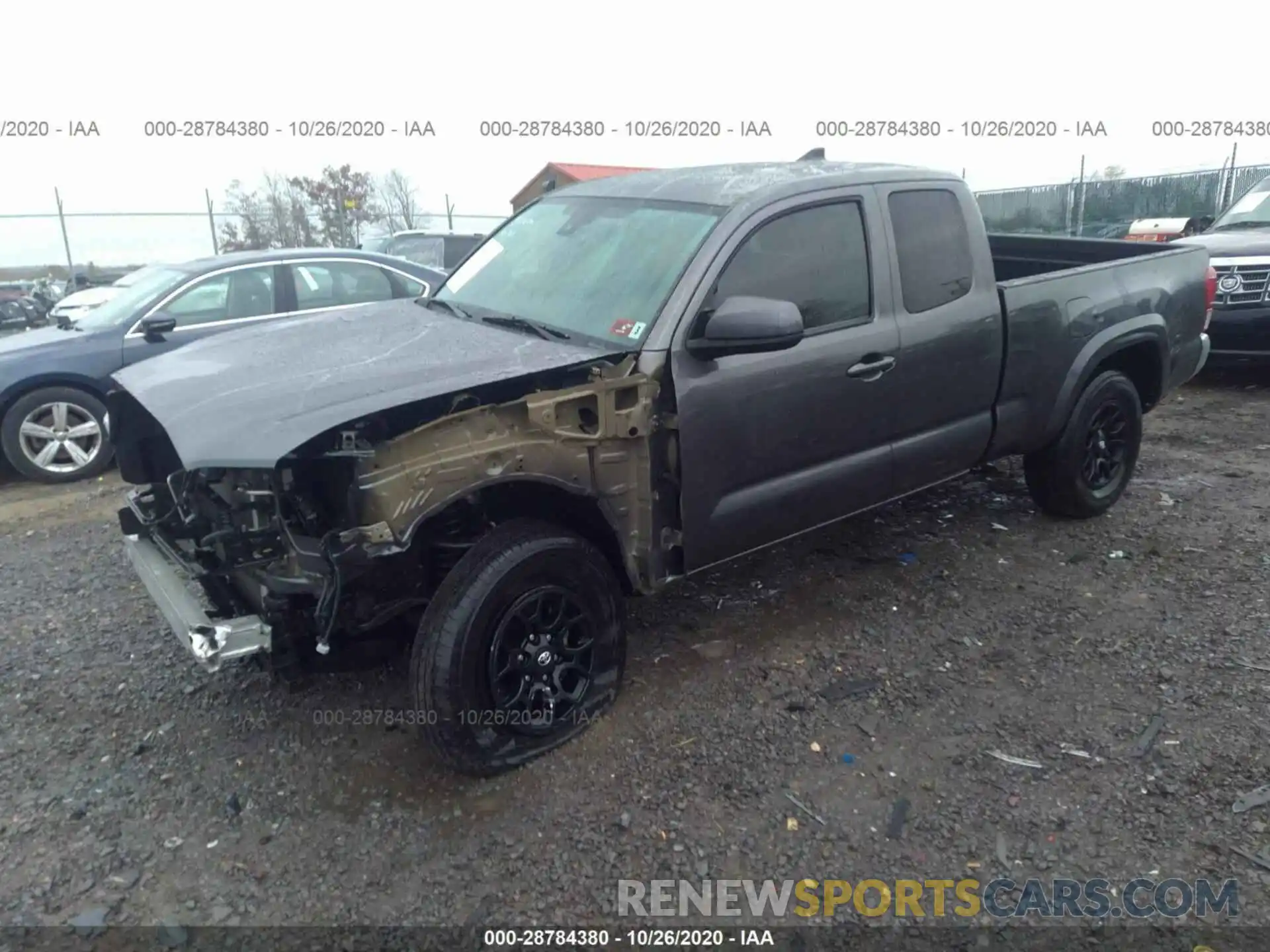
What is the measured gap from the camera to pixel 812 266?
371 cm

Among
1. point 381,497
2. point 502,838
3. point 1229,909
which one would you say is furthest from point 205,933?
point 1229,909

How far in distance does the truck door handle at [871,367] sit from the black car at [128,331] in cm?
382

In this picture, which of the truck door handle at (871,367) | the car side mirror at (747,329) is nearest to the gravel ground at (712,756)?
the truck door handle at (871,367)

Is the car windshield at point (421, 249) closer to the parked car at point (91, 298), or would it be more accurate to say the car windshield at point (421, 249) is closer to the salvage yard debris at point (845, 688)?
the parked car at point (91, 298)

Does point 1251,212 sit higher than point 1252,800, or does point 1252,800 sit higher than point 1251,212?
point 1251,212

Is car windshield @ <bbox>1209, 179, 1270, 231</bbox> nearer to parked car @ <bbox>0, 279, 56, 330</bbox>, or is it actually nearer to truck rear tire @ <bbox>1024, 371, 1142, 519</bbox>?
truck rear tire @ <bbox>1024, 371, 1142, 519</bbox>

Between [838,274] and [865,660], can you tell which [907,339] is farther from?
[865,660]

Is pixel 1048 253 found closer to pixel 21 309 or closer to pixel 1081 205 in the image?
pixel 21 309

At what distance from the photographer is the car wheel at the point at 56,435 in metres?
6.35

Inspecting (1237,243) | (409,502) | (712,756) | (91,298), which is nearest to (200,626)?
(409,502)

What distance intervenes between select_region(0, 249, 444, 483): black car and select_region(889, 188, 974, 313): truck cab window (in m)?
3.78

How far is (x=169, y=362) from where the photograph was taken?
3592 mm

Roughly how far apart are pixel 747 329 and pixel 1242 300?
709 centimetres

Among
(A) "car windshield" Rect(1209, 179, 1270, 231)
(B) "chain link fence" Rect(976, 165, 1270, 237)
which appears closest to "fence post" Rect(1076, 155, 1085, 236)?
(B) "chain link fence" Rect(976, 165, 1270, 237)
